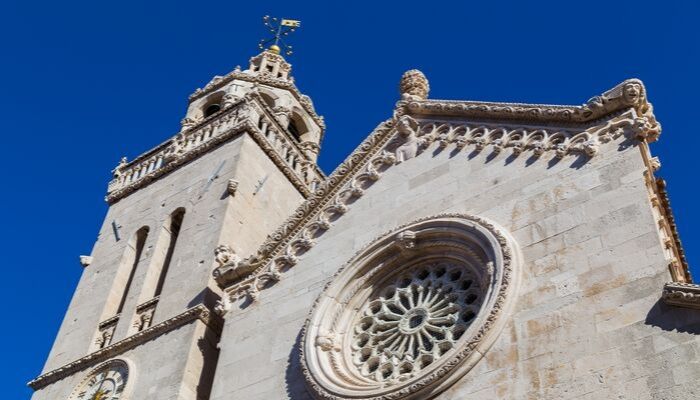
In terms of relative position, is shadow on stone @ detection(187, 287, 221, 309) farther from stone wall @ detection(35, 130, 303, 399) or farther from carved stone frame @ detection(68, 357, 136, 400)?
carved stone frame @ detection(68, 357, 136, 400)

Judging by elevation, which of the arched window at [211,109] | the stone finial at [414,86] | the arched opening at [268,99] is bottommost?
the stone finial at [414,86]

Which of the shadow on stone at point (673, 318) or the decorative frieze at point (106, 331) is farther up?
the decorative frieze at point (106, 331)

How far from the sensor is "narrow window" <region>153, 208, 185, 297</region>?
2125 cm

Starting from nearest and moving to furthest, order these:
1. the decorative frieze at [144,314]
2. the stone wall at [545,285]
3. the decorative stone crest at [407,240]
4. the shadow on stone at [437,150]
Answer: the stone wall at [545,285] < the decorative stone crest at [407,240] < the shadow on stone at [437,150] < the decorative frieze at [144,314]

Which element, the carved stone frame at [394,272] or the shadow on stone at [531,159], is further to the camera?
the shadow on stone at [531,159]

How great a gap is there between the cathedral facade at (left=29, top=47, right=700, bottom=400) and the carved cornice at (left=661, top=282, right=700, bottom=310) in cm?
3

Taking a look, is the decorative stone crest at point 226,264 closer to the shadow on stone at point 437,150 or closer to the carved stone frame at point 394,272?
the carved stone frame at point 394,272

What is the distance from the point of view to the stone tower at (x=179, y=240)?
59.2 ft

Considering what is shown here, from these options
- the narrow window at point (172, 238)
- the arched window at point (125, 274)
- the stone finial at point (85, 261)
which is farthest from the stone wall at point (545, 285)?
the stone finial at point (85, 261)

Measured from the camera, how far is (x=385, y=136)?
1833 cm

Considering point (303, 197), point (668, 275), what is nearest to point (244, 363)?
point (668, 275)

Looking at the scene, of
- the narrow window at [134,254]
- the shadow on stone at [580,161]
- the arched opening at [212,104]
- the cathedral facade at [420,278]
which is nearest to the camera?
the cathedral facade at [420,278]

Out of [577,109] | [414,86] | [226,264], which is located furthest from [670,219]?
[226,264]

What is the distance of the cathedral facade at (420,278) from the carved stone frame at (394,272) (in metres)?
0.03
